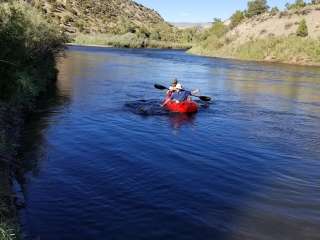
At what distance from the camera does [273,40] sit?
85000 millimetres

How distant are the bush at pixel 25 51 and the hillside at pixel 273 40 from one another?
51.2 meters

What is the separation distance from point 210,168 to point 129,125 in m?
7.14

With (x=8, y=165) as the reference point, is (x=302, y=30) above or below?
above

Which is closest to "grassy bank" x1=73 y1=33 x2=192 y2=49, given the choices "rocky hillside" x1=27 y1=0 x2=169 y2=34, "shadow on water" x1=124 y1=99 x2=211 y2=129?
"rocky hillside" x1=27 y1=0 x2=169 y2=34

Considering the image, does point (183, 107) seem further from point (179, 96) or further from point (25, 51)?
point (25, 51)

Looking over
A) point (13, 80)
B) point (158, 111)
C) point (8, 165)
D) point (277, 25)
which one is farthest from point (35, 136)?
point (277, 25)

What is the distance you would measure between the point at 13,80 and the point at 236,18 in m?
101

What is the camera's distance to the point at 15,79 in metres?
14.4

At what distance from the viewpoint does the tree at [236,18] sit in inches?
4203

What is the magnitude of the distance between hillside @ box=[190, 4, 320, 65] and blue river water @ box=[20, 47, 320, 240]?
50.6m

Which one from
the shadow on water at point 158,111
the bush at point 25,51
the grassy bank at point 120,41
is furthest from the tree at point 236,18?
the shadow on water at point 158,111

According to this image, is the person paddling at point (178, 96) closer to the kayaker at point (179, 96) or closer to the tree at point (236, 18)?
the kayaker at point (179, 96)

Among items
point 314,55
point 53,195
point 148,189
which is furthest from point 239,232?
point 314,55

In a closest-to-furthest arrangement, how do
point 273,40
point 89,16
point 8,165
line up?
point 8,165 < point 273,40 < point 89,16
